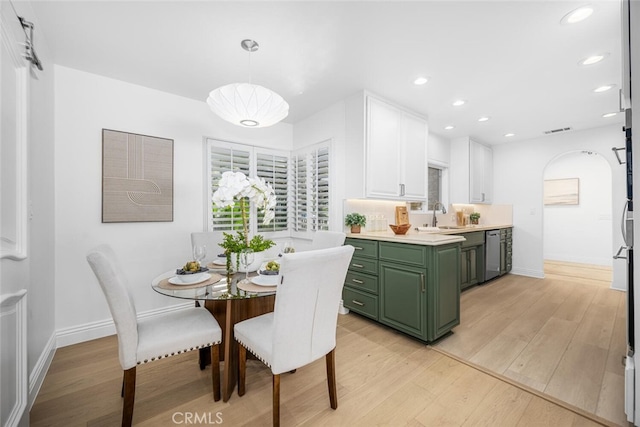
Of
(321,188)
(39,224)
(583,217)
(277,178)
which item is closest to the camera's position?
(39,224)

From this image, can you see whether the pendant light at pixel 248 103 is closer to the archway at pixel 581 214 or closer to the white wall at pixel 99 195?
the white wall at pixel 99 195

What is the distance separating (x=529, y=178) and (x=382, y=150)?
12.2 ft

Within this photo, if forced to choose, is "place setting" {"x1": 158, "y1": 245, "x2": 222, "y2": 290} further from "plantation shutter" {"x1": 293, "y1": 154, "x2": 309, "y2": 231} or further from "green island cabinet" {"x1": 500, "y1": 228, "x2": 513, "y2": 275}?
"green island cabinet" {"x1": 500, "y1": 228, "x2": 513, "y2": 275}

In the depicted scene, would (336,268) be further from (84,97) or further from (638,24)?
(84,97)

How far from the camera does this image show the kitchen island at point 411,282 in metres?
2.36

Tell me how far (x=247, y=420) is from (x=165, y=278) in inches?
42.0

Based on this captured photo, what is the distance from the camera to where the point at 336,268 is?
1.44m

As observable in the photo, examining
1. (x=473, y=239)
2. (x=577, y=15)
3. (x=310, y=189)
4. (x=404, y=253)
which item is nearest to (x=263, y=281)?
(x=404, y=253)

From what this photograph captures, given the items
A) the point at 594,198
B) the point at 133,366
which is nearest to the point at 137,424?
the point at 133,366

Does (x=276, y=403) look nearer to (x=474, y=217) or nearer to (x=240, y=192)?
(x=240, y=192)

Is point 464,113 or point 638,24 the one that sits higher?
point 464,113

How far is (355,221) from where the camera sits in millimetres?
3188

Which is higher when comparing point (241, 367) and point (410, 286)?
point (410, 286)

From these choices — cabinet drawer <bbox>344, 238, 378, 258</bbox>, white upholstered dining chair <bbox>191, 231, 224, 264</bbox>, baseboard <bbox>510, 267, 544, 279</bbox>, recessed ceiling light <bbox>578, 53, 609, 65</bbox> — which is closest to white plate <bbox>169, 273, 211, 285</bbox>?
white upholstered dining chair <bbox>191, 231, 224, 264</bbox>
